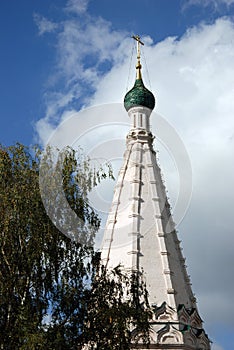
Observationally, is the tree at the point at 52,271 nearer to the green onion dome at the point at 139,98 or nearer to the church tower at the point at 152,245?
the church tower at the point at 152,245

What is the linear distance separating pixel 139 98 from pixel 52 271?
16.1 meters

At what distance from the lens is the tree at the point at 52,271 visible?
12.9 m

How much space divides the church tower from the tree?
186 inches

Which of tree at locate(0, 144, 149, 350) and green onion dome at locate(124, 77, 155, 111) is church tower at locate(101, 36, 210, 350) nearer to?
green onion dome at locate(124, 77, 155, 111)

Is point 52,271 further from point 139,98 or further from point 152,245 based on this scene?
point 139,98

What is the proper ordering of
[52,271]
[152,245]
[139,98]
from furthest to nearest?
[139,98] < [152,245] < [52,271]

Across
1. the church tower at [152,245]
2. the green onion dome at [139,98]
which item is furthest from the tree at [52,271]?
the green onion dome at [139,98]

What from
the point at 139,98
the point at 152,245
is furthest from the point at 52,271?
the point at 139,98

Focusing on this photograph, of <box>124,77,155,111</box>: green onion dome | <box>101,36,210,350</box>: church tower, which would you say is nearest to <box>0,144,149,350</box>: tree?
<box>101,36,210,350</box>: church tower

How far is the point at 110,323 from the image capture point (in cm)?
1323

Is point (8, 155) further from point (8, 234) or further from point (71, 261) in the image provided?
point (71, 261)

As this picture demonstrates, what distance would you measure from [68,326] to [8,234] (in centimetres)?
287

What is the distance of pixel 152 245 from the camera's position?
22688mm

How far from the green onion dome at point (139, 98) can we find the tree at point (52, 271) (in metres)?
13.4
